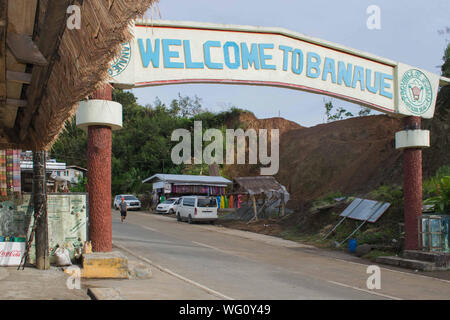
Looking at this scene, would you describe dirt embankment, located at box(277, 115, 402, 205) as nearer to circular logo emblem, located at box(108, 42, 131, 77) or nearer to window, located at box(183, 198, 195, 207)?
window, located at box(183, 198, 195, 207)

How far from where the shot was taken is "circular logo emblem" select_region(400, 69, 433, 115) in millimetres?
13430

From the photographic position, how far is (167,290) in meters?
8.34

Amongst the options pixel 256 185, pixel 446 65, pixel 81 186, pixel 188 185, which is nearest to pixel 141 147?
pixel 81 186

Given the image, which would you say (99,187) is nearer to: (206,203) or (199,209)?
(199,209)

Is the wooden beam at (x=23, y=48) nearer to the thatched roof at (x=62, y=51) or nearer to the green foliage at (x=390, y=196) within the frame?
the thatched roof at (x=62, y=51)

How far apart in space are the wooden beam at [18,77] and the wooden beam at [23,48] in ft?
3.79

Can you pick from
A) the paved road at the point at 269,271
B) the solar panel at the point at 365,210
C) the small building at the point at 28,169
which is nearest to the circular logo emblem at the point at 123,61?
the paved road at the point at 269,271

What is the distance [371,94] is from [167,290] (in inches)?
319

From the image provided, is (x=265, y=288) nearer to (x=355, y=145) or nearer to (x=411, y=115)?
(x=411, y=115)

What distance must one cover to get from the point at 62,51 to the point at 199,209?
23.7m

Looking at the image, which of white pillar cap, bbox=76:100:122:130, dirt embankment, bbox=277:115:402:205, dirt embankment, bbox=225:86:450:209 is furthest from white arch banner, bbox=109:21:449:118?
dirt embankment, bbox=277:115:402:205

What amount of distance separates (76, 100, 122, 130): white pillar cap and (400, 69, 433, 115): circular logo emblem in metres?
8.78

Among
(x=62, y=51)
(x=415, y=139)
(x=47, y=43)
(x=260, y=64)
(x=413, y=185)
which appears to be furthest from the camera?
(x=413, y=185)

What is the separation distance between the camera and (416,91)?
13648mm
